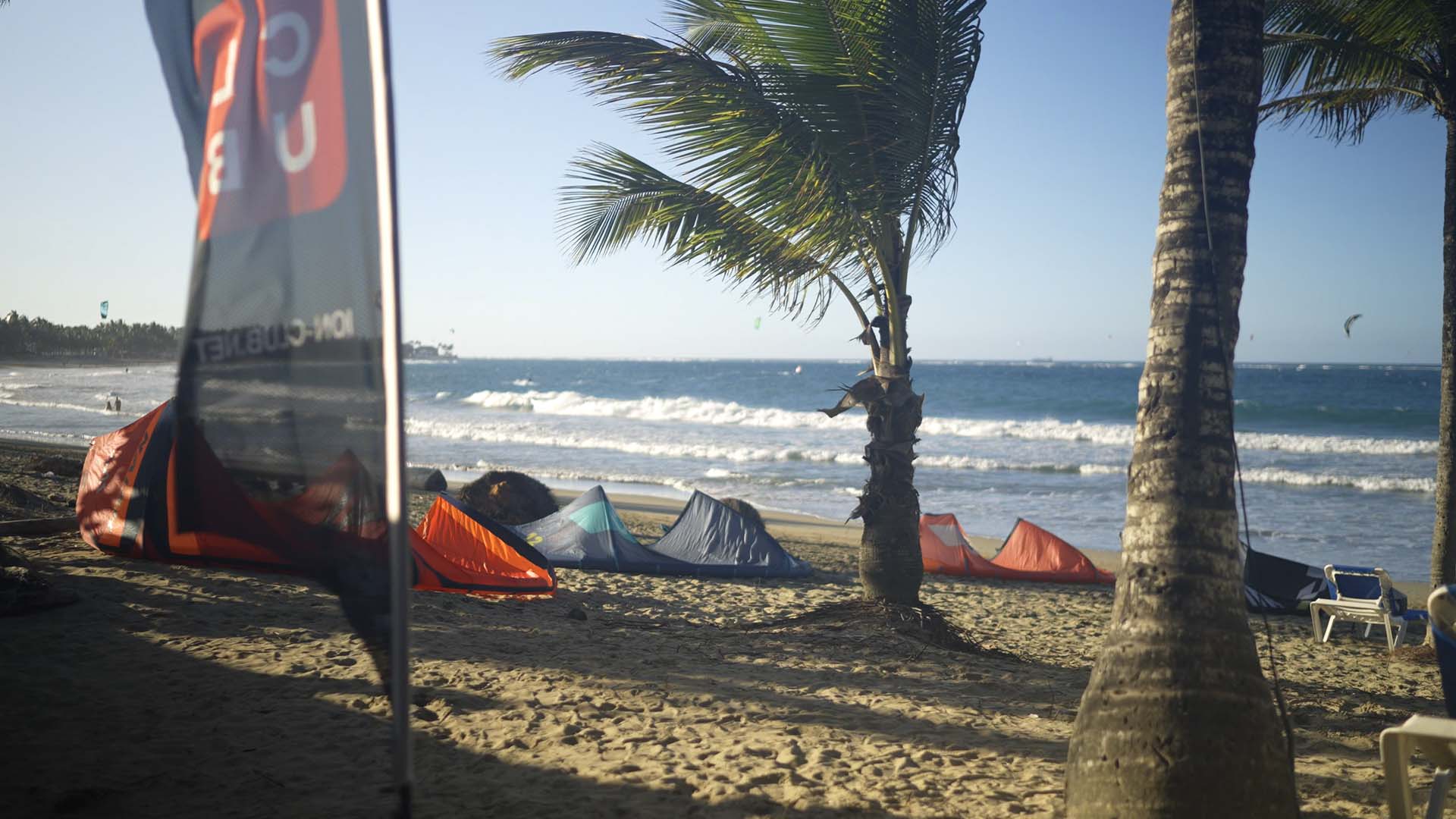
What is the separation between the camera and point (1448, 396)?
6.35 m

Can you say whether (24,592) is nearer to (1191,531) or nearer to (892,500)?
(892,500)

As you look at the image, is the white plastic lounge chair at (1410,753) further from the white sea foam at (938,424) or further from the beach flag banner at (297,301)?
the white sea foam at (938,424)

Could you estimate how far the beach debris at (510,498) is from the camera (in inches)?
430

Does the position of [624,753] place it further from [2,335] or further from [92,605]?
[2,335]

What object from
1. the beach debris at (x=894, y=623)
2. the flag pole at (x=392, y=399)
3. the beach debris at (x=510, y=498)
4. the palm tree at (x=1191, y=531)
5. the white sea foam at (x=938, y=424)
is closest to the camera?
the flag pole at (x=392, y=399)

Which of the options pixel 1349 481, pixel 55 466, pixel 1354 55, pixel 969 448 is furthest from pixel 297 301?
pixel 969 448

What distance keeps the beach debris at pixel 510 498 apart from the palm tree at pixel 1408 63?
870 cm

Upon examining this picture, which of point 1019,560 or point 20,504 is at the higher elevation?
point 20,504

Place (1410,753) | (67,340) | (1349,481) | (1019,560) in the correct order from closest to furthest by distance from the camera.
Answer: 1. (1410,753)
2. (1019,560)
3. (1349,481)
4. (67,340)

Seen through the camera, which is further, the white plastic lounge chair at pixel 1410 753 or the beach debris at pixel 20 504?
the beach debris at pixel 20 504

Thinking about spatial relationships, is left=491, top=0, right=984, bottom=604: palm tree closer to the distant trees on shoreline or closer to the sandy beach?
the sandy beach

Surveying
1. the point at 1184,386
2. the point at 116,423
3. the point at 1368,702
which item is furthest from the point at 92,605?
the point at 116,423

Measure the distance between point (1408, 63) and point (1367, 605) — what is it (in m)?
4.10

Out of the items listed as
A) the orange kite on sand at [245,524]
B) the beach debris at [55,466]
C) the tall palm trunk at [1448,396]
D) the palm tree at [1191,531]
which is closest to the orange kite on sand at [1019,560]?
the tall palm trunk at [1448,396]
